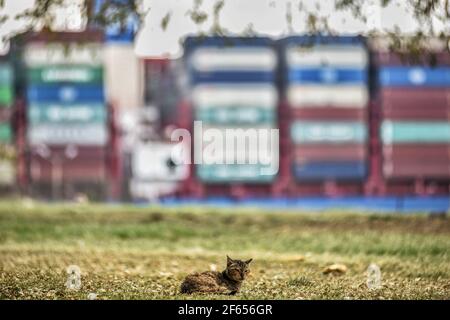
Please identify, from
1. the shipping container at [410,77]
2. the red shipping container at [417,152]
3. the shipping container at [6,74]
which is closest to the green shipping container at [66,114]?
the shipping container at [6,74]

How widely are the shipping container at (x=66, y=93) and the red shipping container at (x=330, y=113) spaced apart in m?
11.4

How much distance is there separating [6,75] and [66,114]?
4140 millimetres

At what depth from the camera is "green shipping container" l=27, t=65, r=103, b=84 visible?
52469 mm

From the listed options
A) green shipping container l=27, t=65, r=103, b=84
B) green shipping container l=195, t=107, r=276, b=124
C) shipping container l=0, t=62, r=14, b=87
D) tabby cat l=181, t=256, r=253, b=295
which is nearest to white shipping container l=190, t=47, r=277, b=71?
green shipping container l=195, t=107, r=276, b=124

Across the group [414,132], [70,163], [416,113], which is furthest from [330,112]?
[70,163]

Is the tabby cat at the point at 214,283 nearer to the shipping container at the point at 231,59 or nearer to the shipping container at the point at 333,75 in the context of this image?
the shipping container at the point at 231,59

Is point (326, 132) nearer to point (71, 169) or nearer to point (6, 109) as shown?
point (71, 169)

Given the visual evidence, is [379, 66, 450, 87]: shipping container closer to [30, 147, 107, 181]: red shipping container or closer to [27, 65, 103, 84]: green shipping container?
[27, 65, 103, 84]: green shipping container

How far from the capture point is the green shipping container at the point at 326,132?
174ft

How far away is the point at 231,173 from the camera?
2103 inches

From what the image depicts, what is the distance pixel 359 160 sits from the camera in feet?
176
